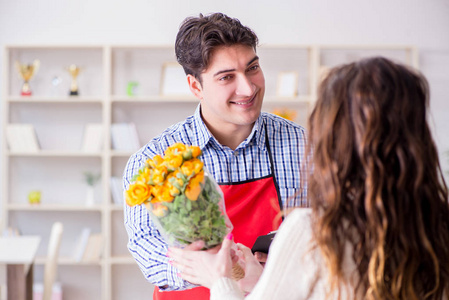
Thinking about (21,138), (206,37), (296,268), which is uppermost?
(206,37)

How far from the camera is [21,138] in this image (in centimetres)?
453

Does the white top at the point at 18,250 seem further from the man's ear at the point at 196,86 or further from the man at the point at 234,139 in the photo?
the man's ear at the point at 196,86

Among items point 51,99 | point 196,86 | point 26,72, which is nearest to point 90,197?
point 51,99

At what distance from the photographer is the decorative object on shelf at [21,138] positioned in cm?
451

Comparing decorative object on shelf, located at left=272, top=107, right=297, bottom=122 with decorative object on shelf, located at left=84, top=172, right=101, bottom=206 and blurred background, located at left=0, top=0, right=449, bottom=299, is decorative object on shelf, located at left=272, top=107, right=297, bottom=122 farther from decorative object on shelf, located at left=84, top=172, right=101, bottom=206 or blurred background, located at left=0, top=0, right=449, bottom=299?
decorative object on shelf, located at left=84, top=172, right=101, bottom=206

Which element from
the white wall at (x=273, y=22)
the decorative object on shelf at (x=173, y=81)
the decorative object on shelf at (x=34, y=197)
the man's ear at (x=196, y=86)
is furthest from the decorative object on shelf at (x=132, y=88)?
the man's ear at (x=196, y=86)

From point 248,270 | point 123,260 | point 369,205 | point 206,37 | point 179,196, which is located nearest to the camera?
point 369,205

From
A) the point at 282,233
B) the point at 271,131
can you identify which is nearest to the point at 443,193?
the point at 282,233

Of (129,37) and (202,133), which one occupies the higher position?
(129,37)

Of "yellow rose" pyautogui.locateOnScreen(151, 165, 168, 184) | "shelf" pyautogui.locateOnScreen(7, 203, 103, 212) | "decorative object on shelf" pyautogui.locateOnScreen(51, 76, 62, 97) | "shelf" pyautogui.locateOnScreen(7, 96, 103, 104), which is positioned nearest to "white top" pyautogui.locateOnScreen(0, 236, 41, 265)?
"shelf" pyautogui.locateOnScreen(7, 203, 103, 212)

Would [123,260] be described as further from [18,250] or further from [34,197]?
[18,250]

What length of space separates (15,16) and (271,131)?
3.45 m

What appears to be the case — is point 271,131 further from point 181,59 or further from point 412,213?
point 412,213

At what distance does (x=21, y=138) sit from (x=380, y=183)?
3.94m
